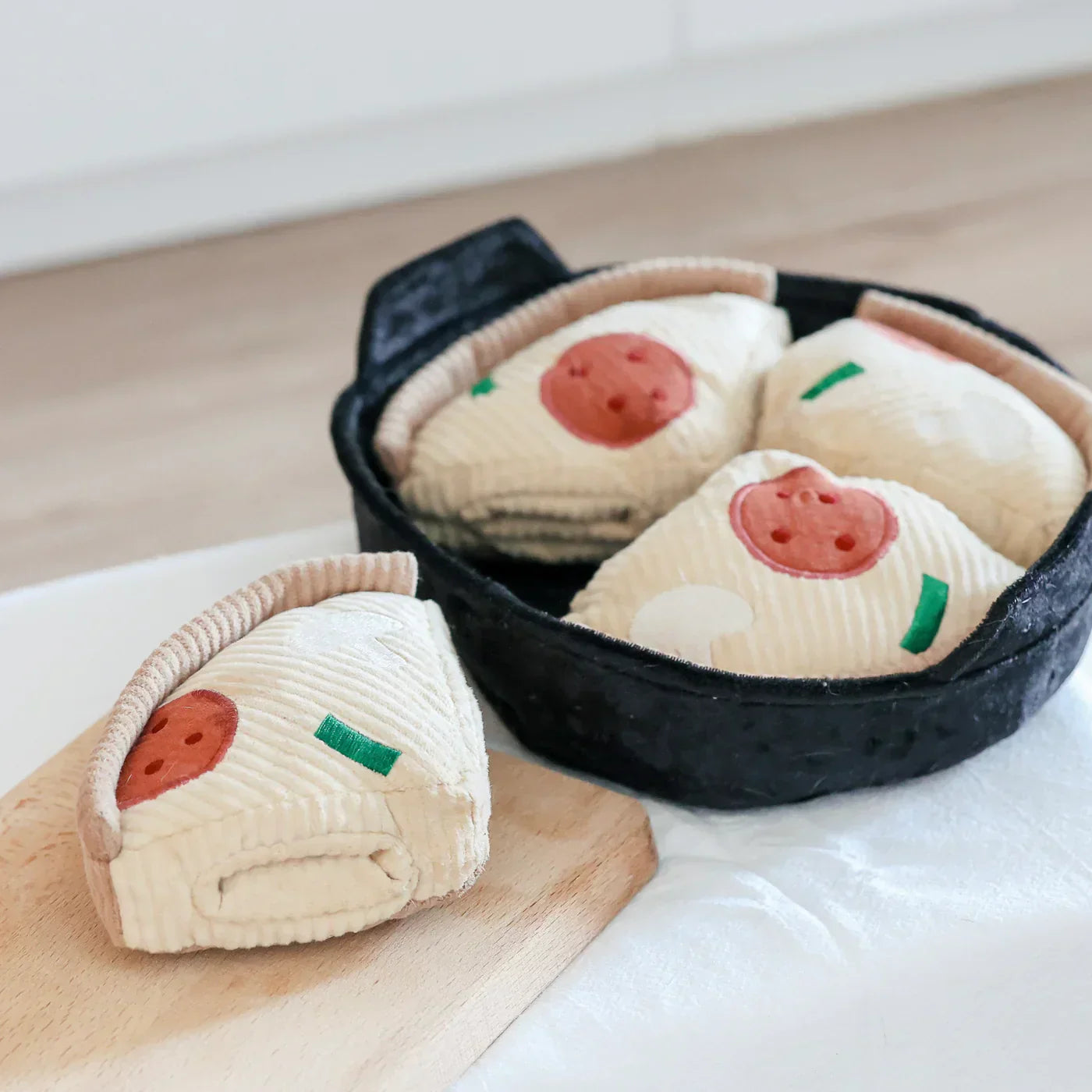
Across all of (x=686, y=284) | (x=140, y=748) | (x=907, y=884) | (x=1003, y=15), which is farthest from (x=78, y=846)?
(x=1003, y=15)

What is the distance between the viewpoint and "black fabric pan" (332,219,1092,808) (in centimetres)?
68

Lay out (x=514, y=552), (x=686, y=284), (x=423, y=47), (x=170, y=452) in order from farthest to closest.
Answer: (x=423, y=47) → (x=170, y=452) → (x=686, y=284) → (x=514, y=552)

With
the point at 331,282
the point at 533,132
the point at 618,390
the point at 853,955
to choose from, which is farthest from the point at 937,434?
the point at 533,132

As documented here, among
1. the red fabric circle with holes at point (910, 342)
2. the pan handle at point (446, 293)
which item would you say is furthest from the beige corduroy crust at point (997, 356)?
the pan handle at point (446, 293)

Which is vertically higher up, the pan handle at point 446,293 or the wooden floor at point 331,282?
the pan handle at point 446,293

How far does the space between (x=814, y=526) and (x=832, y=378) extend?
15 centimetres

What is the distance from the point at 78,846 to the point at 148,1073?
6.1 inches

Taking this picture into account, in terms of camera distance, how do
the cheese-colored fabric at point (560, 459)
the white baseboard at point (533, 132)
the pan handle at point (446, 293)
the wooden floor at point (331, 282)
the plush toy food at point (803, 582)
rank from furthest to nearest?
the white baseboard at point (533, 132)
the wooden floor at point (331, 282)
the pan handle at point (446, 293)
the cheese-colored fabric at point (560, 459)
the plush toy food at point (803, 582)

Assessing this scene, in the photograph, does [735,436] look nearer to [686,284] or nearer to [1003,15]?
[686,284]

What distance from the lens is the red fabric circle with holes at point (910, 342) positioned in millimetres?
885

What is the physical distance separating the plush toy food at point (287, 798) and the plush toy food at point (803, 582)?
0.40 feet

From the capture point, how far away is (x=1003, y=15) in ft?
6.61

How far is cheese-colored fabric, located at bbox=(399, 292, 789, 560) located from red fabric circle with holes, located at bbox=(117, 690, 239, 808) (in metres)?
0.24

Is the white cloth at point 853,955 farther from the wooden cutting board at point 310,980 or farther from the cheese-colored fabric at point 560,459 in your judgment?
the cheese-colored fabric at point 560,459
